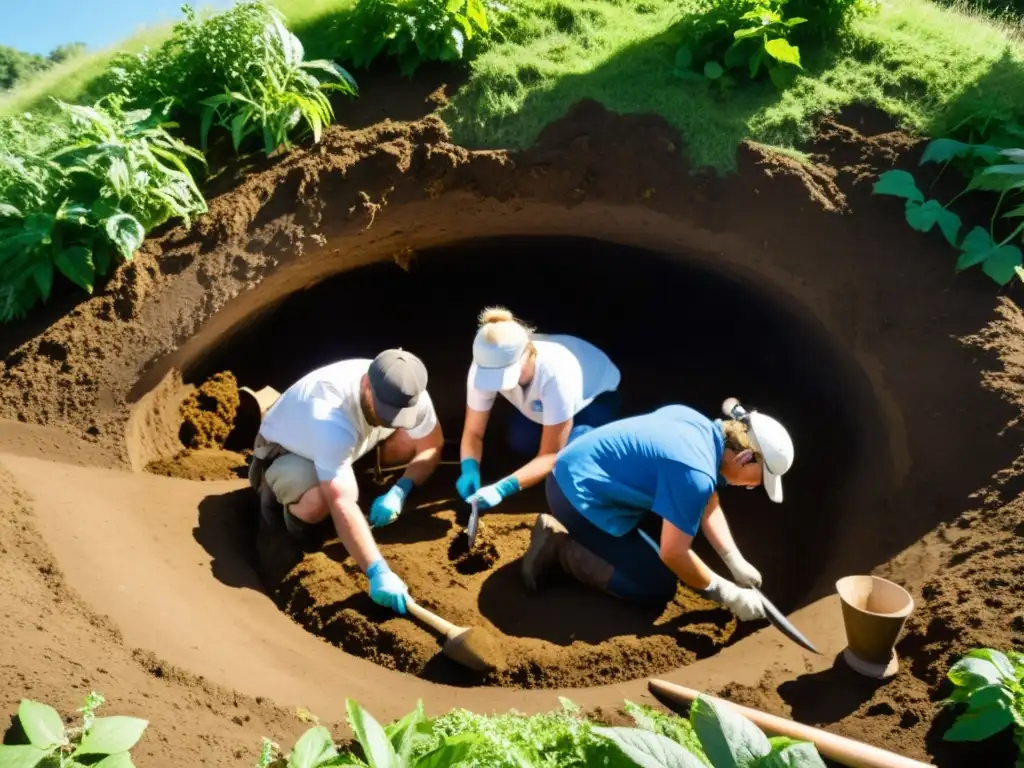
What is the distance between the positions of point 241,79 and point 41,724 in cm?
398

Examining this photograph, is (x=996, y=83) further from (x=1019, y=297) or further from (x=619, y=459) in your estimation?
(x=619, y=459)

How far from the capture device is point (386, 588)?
13.1 feet

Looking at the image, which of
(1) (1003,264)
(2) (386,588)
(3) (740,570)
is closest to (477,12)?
(1) (1003,264)

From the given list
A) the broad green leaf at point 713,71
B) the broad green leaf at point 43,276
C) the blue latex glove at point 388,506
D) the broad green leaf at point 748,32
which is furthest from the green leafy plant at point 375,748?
the broad green leaf at point 748,32

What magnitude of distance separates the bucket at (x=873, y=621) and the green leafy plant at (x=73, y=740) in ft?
8.28

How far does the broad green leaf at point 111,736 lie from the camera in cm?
266

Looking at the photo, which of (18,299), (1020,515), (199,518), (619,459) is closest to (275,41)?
(18,299)

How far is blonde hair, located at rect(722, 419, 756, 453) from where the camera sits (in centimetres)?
389

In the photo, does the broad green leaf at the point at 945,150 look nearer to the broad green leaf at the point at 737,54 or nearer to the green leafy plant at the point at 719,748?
the broad green leaf at the point at 737,54

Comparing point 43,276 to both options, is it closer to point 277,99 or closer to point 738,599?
point 277,99

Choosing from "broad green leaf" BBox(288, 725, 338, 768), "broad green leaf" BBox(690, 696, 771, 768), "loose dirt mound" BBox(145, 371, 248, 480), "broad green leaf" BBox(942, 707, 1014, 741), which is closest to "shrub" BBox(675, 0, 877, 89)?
"loose dirt mound" BBox(145, 371, 248, 480)

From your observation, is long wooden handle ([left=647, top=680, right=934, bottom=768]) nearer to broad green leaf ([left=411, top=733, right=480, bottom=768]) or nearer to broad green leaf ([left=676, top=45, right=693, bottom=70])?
broad green leaf ([left=411, top=733, right=480, bottom=768])

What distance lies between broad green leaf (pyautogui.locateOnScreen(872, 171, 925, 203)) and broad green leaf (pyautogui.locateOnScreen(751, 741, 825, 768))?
3436mm

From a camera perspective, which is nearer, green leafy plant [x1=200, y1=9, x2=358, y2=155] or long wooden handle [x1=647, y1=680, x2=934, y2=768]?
long wooden handle [x1=647, y1=680, x2=934, y2=768]
